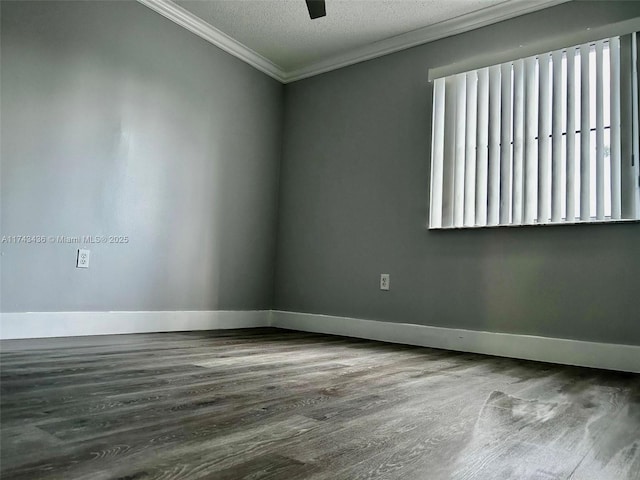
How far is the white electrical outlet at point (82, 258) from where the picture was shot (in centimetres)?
273

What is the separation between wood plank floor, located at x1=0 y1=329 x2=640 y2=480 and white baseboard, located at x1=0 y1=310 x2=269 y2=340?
24 centimetres

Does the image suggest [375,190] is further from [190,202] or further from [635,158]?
[635,158]

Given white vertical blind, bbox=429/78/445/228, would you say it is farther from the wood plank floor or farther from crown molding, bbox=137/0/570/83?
the wood plank floor

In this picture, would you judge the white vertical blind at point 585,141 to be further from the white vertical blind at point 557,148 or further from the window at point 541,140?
the white vertical blind at point 557,148

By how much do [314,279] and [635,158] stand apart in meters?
2.29

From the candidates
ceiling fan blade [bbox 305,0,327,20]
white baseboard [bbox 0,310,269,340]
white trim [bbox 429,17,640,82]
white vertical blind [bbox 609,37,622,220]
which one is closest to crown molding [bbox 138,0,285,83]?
white trim [bbox 429,17,640,82]

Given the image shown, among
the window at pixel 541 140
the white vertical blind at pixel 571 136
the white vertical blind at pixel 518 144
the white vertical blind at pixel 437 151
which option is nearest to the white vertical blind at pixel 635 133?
the window at pixel 541 140

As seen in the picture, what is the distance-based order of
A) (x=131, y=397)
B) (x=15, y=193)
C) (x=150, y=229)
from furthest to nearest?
(x=150, y=229) < (x=15, y=193) < (x=131, y=397)

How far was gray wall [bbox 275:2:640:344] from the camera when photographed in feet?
8.55

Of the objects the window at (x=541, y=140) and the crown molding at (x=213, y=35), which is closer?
the window at (x=541, y=140)

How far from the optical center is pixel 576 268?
8.66 feet

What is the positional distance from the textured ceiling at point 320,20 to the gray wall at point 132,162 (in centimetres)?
27

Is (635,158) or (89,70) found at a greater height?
(89,70)

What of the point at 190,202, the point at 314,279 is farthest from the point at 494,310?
the point at 190,202
